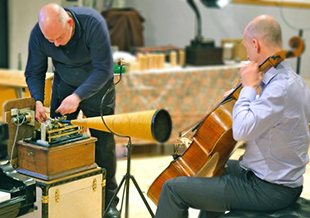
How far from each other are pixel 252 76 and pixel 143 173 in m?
2.85

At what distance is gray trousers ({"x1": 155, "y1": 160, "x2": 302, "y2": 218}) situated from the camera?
304 cm

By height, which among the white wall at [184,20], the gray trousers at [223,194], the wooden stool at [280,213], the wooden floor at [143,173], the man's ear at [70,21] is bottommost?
the wooden floor at [143,173]

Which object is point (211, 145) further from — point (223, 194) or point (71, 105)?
point (71, 105)

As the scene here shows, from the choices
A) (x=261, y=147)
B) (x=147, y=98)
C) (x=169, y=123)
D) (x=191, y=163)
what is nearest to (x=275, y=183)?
(x=261, y=147)

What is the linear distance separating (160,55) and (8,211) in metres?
3.25

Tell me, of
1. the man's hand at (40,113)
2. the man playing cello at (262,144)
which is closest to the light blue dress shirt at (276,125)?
the man playing cello at (262,144)

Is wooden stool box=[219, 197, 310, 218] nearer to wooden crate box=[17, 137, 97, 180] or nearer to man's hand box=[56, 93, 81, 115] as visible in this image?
wooden crate box=[17, 137, 97, 180]

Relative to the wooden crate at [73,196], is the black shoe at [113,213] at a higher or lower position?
lower

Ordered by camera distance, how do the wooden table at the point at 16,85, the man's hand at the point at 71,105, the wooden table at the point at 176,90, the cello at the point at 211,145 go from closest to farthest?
1. the cello at the point at 211,145
2. the man's hand at the point at 71,105
3. the wooden table at the point at 16,85
4. the wooden table at the point at 176,90

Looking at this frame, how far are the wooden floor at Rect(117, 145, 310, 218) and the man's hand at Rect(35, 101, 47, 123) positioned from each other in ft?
2.63

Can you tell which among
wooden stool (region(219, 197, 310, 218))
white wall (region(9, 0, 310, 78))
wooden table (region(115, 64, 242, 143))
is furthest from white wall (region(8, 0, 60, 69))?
wooden stool (region(219, 197, 310, 218))

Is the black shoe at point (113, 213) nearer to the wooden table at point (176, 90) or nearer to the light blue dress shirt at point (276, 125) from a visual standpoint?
the light blue dress shirt at point (276, 125)

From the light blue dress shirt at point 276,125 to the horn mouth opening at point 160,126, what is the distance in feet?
1.69

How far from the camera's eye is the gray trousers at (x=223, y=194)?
3.04 metres
